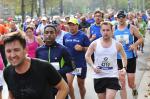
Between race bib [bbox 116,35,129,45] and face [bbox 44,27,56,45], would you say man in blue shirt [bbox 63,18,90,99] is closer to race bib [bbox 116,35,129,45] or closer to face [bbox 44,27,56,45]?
race bib [bbox 116,35,129,45]

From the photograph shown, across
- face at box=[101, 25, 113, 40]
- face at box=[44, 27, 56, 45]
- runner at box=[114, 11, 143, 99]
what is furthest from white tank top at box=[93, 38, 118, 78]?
runner at box=[114, 11, 143, 99]

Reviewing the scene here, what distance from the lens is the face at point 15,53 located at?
3.55 m

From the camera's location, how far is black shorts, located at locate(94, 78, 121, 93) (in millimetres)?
6738

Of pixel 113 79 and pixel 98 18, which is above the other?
pixel 98 18

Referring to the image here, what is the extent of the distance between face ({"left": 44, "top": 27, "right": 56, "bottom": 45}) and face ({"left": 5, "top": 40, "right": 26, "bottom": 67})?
2908 millimetres

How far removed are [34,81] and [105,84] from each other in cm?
317

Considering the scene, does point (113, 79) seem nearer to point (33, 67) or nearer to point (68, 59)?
point (68, 59)

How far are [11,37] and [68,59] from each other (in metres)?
2.95

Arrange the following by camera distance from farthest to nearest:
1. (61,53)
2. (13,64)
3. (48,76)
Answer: (61,53) → (48,76) → (13,64)

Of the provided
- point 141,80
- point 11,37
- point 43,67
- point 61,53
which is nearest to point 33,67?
point 43,67

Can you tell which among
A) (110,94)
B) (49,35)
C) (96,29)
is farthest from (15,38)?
(96,29)

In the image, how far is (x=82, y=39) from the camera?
8.76 m

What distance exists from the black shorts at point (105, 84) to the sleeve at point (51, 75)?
2.95m

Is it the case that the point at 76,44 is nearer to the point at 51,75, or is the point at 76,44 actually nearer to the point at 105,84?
the point at 105,84
